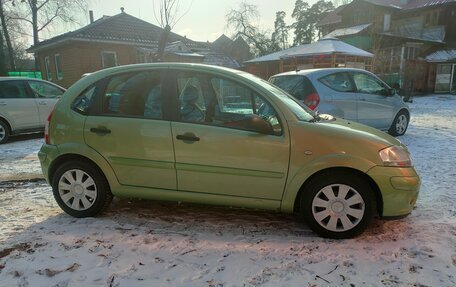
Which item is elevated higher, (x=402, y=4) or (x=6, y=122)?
(x=402, y=4)

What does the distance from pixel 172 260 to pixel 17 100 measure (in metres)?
7.62

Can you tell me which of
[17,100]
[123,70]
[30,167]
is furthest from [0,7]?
[123,70]

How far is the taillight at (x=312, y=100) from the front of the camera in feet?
21.6

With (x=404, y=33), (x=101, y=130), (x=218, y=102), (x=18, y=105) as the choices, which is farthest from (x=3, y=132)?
(x=404, y=33)

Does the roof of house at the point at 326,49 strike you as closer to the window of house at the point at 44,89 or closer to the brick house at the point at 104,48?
the brick house at the point at 104,48

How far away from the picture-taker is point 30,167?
6.20 metres

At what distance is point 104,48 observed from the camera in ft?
66.4

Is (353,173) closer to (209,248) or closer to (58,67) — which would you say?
(209,248)

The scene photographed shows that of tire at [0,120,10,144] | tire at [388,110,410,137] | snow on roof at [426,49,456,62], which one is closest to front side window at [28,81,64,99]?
tire at [0,120,10,144]

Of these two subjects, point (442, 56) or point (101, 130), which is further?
point (442, 56)

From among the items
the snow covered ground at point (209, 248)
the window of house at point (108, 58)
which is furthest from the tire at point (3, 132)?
the window of house at point (108, 58)

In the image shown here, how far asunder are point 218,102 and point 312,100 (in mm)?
3465

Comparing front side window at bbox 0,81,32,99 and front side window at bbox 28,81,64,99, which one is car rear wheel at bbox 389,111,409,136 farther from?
front side window at bbox 0,81,32,99

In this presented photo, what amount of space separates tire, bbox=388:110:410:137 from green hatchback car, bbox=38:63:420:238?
5.17 metres
